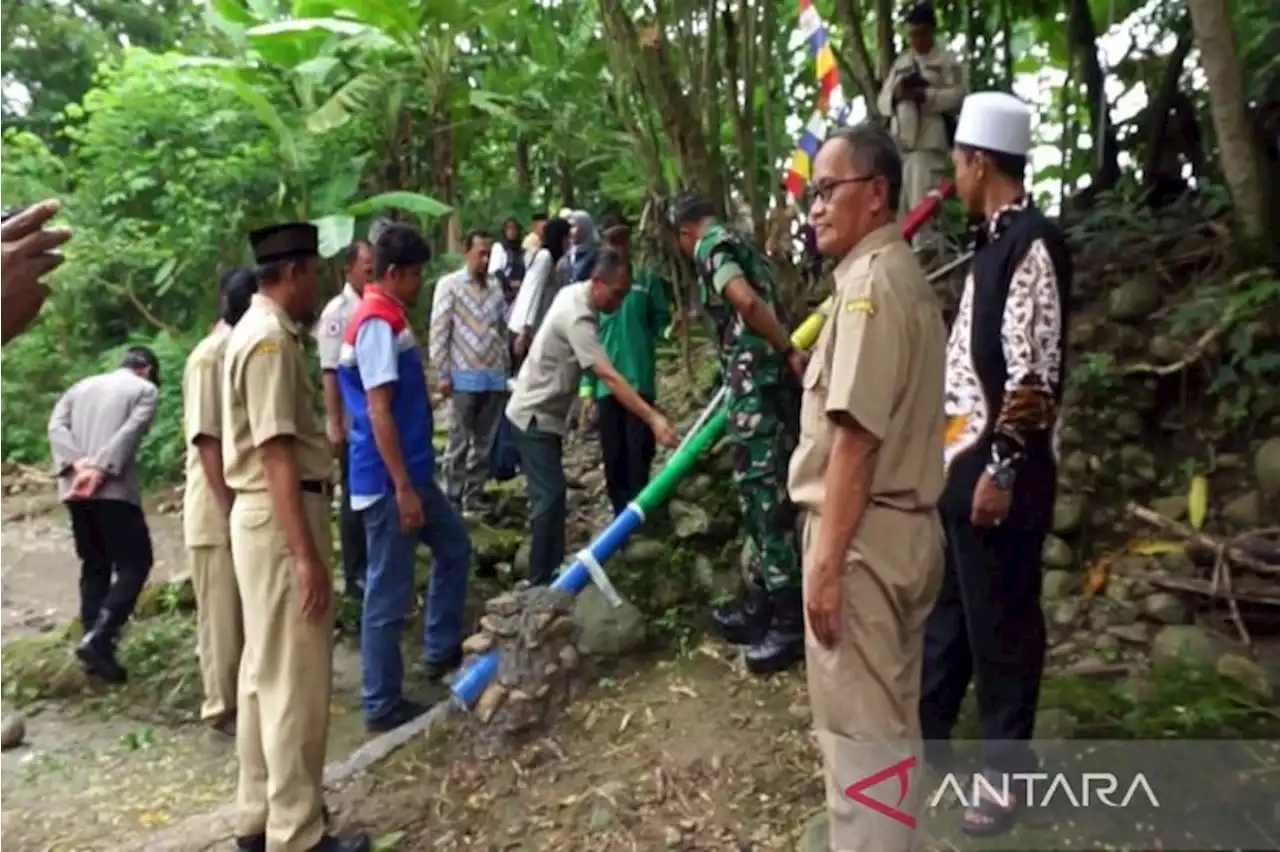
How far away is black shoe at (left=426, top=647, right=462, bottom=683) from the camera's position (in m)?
5.36

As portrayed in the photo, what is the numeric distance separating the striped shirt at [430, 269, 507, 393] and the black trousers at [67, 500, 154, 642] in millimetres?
1843

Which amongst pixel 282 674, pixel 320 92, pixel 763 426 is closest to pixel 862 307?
pixel 763 426

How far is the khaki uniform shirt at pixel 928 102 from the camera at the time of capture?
7.05m

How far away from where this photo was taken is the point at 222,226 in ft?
33.7

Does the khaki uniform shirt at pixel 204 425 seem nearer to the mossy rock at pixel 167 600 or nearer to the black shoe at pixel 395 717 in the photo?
the black shoe at pixel 395 717

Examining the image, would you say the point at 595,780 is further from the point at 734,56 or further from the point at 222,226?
the point at 222,226

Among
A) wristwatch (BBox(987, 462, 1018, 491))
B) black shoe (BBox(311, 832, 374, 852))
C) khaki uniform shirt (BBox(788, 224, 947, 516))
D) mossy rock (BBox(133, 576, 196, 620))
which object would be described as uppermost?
khaki uniform shirt (BBox(788, 224, 947, 516))

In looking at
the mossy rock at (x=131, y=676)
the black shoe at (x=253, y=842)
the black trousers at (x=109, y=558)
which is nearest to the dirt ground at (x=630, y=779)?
the black shoe at (x=253, y=842)

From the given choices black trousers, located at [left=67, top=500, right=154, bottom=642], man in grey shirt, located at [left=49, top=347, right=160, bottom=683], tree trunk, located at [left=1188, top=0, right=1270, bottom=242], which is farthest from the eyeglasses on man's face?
black trousers, located at [left=67, top=500, right=154, bottom=642]

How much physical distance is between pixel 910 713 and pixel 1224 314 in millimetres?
3449

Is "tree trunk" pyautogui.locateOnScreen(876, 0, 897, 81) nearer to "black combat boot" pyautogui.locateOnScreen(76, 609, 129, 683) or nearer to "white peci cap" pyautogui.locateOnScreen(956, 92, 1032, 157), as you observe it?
"white peci cap" pyautogui.locateOnScreen(956, 92, 1032, 157)

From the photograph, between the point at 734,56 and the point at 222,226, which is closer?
the point at 734,56

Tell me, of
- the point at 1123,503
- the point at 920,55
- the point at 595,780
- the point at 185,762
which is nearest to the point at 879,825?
the point at 595,780

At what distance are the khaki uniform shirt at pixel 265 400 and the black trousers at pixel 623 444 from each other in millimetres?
2215
